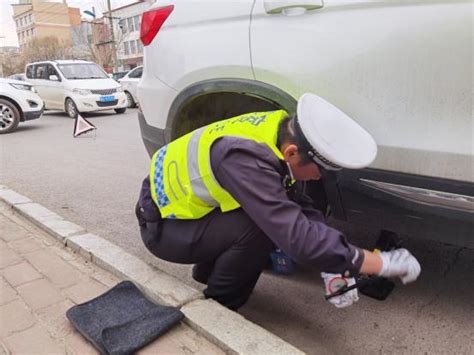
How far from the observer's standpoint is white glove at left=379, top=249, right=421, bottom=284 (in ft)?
5.21

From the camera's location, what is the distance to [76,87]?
35.0 feet

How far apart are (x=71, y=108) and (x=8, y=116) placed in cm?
261

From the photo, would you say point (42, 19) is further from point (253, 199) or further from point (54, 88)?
point (253, 199)

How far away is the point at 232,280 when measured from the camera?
1865 mm

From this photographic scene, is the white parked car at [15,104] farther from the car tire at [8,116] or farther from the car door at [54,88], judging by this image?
the car door at [54,88]

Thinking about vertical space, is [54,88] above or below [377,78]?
below

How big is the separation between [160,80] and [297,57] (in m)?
0.88

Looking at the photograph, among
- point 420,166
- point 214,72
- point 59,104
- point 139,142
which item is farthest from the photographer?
point 59,104

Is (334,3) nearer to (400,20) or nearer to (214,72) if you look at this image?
(400,20)

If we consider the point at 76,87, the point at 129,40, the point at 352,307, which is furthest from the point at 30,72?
the point at 129,40

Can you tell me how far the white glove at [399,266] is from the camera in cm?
159

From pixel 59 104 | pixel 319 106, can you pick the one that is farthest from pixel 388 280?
pixel 59 104

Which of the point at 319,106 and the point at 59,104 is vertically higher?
the point at 319,106

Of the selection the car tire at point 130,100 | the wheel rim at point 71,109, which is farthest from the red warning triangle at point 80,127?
the car tire at point 130,100
